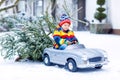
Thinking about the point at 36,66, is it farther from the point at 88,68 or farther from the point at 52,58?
the point at 88,68

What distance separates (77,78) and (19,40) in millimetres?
2002

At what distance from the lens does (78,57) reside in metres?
5.63

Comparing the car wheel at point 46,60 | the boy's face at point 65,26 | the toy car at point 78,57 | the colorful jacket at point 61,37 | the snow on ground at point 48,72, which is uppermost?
the boy's face at point 65,26

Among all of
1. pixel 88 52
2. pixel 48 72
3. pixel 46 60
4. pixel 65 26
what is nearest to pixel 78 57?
pixel 88 52

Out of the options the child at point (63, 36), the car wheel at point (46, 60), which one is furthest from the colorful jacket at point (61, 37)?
the car wheel at point (46, 60)

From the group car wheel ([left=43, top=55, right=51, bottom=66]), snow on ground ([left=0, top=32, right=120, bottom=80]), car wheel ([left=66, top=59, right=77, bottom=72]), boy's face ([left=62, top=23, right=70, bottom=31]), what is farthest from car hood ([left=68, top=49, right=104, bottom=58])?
car wheel ([left=43, top=55, right=51, bottom=66])

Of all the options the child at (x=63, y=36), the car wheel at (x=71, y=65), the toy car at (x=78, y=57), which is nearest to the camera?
the toy car at (x=78, y=57)

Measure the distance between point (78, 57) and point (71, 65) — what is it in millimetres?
281

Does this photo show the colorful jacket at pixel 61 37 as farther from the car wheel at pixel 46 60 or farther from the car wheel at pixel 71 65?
the car wheel at pixel 71 65

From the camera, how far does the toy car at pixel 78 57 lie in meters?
5.62

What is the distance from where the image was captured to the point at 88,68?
616 cm

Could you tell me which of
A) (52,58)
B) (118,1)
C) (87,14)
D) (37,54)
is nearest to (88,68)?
(52,58)

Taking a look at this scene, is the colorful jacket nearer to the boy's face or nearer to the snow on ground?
the boy's face

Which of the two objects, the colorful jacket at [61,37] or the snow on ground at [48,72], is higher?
the colorful jacket at [61,37]
